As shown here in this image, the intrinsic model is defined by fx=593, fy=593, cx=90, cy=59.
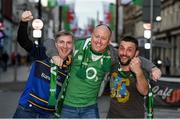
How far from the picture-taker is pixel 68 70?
585 centimetres

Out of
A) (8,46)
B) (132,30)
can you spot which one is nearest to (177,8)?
(8,46)

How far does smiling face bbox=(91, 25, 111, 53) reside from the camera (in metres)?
5.70

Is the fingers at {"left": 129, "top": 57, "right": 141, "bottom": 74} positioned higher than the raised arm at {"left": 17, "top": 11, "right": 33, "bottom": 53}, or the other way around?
the raised arm at {"left": 17, "top": 11, "right": 33, "bottom": 53}

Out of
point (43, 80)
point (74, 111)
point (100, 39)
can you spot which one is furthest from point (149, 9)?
point (74, 111)

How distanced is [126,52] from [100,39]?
0.28m

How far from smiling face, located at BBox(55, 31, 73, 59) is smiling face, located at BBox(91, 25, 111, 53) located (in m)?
0.27

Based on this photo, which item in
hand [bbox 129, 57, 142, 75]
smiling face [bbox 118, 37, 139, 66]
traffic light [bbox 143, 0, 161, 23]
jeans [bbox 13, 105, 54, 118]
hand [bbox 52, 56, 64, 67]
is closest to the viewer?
hand [bbox 129, 57, 142, 75]

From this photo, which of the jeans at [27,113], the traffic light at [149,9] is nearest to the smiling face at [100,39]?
the jeans at [27,113]

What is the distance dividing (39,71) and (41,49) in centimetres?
28

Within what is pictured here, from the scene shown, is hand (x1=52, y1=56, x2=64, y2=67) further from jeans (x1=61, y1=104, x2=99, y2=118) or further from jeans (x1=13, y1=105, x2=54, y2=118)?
jeans (x1=13, y1=105, x2=54, y2=118)

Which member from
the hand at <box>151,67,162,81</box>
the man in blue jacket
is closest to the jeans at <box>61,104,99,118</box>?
the man in blue jacket

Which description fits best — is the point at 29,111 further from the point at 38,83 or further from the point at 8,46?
the point at 8,46

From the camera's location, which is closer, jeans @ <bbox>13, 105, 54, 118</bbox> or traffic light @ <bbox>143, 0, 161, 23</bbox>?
jeans @ <bbox>13, 105, 54, 118</bbox>

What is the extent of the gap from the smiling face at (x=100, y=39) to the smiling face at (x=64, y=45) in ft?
0.89
